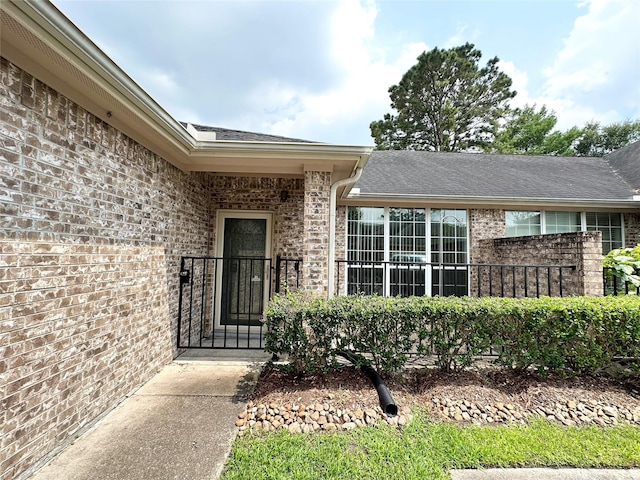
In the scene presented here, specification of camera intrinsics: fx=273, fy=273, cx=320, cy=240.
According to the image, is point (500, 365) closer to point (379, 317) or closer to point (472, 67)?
point (379, 317)

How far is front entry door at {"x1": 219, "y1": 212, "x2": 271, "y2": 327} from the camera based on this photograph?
5.41 meters

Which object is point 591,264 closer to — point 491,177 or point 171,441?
point 491,177

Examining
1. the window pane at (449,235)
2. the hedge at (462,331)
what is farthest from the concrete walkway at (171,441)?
the window pane at (449,235)

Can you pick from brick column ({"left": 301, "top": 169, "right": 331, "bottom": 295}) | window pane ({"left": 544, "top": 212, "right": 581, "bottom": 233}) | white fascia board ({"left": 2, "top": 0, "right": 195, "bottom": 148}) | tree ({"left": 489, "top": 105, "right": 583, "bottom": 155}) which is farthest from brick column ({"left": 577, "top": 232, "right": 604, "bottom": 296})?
tree ({"left": 489, "top": 105, "right": 583, "bottom": 155})

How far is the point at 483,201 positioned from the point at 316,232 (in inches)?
200

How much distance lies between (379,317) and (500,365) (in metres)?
1.77

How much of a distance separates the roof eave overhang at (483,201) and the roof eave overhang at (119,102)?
2.57m

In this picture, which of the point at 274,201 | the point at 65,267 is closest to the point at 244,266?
the point at 274,201

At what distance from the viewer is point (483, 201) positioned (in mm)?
6855

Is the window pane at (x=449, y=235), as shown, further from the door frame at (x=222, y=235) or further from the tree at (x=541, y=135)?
the tree at (x=541, y=135)

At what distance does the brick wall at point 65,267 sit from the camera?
1.90 meters

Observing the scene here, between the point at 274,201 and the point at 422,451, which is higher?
the point at 274,201

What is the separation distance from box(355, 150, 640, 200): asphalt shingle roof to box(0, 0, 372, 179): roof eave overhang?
326 cm

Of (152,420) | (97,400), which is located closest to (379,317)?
(152,420)
